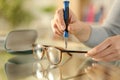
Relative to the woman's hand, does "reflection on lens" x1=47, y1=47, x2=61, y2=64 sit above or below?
below

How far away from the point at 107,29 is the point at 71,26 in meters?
0.32

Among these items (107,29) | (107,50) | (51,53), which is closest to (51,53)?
(51,53)

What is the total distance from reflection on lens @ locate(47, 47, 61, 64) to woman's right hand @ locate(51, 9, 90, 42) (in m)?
0.12

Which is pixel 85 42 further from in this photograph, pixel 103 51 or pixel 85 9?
pixel 85 9

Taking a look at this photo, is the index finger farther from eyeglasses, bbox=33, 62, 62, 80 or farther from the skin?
eyeglasses, bbox=33, 62, 62, 80

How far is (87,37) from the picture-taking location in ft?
4.22

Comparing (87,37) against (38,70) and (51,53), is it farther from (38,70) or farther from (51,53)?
(38,70)

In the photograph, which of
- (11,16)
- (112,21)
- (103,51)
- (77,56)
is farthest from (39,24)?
(103,51)

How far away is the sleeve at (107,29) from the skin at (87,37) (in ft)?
0.14

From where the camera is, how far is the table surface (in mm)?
842

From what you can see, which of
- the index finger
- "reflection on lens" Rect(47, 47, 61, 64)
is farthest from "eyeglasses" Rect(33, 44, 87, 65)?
the index finger

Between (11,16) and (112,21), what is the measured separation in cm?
91

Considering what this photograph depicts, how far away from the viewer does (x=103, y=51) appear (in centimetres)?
91

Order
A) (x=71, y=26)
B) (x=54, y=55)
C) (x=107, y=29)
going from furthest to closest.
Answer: (x=107, y=29), (x=71, y=26), (x=54, y=55)
